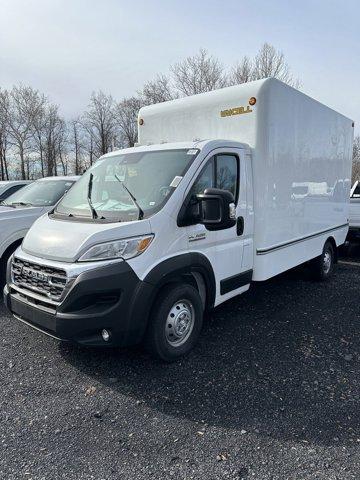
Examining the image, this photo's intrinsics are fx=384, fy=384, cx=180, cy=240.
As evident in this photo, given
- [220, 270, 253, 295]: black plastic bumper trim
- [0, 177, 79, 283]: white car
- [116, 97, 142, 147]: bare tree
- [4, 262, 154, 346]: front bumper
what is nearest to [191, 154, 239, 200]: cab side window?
[220, 270, 253, 295]: black plastic bumper trim

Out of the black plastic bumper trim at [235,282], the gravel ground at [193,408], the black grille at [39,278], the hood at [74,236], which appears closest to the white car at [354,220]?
the gravel ground at [193,408]

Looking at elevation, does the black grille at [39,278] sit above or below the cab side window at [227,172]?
below

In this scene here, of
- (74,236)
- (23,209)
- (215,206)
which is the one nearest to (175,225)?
(215,206)

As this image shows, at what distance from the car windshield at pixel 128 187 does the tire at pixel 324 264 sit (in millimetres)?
3966

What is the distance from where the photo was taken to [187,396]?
11.2 ft

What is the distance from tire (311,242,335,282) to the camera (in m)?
7.04

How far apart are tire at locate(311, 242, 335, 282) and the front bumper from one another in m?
4.45

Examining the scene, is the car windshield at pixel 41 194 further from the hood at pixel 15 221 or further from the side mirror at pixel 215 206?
the side mirror at pixel 215 206

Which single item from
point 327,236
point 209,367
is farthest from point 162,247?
point 327,236

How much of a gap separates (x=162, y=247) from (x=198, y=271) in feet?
2.12

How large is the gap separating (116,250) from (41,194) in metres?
4.45

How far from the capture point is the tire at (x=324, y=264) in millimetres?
7039

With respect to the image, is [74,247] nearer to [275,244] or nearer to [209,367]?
[209,367]

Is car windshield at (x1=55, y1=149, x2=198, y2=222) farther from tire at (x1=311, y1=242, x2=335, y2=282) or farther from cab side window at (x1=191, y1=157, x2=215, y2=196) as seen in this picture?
tire at (x1=311, y1=242, x2=335, y2=282)
